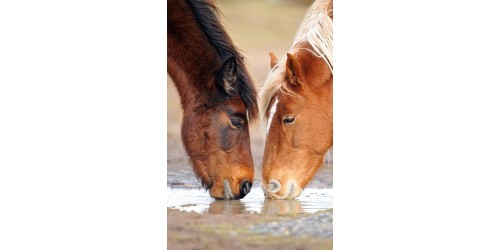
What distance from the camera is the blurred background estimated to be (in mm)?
3146

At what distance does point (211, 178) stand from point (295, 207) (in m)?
0.46

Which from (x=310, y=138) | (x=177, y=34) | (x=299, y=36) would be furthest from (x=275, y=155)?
(x=177, y=34)

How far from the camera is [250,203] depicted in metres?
3.12

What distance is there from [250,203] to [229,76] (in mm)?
657

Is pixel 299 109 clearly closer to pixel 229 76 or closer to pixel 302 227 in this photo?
pixel 229 76

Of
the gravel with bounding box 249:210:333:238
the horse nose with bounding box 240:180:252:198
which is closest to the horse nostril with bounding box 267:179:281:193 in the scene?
the horse nose with bounding box 240:180:252:198

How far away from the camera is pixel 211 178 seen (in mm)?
3184

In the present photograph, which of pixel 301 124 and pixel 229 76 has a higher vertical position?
pixel 229 76

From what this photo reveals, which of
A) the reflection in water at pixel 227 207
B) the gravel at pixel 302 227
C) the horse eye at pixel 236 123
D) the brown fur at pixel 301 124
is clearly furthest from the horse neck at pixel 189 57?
the gravel at pixel 302 227

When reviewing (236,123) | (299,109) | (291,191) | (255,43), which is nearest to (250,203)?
(291,191)

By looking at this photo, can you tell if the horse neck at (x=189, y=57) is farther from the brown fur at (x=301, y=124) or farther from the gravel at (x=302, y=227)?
the gravel at (x=302, y=227)

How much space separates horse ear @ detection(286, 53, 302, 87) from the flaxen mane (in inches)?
1.3

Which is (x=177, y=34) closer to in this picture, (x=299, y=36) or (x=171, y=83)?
(x=171, y=83)

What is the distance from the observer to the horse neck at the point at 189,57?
3232 mm
